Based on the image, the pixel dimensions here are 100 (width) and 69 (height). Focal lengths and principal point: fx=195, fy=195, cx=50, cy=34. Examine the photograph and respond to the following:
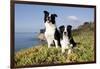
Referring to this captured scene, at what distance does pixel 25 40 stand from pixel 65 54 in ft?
1.74

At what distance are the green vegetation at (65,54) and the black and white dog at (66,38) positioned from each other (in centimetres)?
6

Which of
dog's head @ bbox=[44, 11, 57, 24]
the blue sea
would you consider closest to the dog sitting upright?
dog's head @ bbox=[44, 11, 57, 24]

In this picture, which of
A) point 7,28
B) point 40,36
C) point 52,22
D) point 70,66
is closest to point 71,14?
point 52,22

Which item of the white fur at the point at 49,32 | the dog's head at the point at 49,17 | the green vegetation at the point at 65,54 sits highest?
the dog's head at the point at 49,17

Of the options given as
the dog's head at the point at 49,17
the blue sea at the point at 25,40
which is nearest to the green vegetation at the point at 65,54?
the blue sea at the point at 25,40

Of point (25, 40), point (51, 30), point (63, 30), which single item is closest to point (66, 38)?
point (63, 30)

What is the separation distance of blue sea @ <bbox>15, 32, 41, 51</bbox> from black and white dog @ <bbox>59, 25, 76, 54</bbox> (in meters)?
0.31

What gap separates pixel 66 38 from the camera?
7.91 feet

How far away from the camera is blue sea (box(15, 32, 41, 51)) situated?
7.22ft

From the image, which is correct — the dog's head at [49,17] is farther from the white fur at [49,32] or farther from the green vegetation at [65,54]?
the green vegetation at [65,54]

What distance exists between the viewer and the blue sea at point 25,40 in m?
2.20

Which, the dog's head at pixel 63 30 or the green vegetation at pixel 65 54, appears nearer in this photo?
the green vegetation at pixel 65 54

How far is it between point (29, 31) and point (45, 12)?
30 cm

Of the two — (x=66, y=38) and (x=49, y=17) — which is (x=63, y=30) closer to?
(x=66, y=38)
